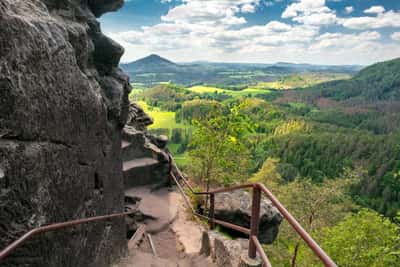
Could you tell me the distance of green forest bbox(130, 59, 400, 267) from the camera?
15145 mm

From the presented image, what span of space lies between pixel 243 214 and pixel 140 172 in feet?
20.7

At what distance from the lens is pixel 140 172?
14.4 meters

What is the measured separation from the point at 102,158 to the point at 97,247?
1789mm

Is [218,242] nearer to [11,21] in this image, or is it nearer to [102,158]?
[102,158]

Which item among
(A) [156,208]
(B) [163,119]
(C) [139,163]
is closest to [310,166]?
(B) [163,119]

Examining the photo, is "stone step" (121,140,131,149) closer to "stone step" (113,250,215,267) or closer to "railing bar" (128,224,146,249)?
"railing bar" (128,224,146,249)

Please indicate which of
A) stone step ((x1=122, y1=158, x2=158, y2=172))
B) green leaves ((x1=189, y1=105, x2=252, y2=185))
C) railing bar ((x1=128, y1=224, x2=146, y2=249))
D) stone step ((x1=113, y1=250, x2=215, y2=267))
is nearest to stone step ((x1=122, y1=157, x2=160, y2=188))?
stone step ((x1=122, y1=158, x2=158, y2=172))

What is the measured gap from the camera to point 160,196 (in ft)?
46.5

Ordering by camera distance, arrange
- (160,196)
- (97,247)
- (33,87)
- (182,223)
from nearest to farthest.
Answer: (33,87) < (97,247) < (182,223) < (160,196)

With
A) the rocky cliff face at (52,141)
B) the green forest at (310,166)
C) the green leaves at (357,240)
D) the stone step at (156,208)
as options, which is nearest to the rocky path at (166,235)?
the stone step at (156,208)

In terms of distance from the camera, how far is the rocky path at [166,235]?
7.29 m

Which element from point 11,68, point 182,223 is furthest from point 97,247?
point 182,223

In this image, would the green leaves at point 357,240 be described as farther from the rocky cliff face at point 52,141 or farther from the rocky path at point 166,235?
the rocky cliff face at point 52,141

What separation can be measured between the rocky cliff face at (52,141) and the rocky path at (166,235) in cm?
82
